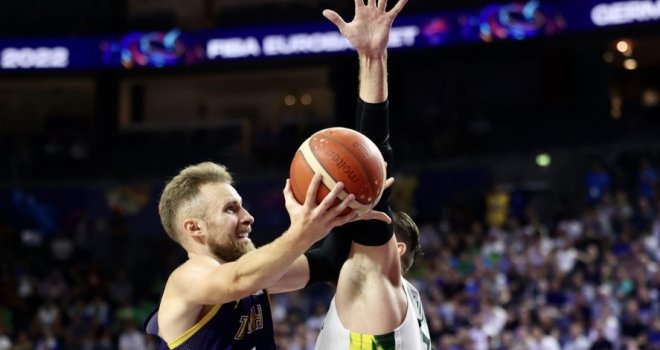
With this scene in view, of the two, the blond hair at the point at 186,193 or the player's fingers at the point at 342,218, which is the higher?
the player's fingers at the point at 342,218

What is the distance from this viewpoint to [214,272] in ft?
11.4

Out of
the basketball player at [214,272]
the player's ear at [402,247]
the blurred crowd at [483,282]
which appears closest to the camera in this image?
the basketball player at [214,272]

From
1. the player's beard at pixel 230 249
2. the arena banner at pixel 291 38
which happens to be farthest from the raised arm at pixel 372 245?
the arena banner at pixel 291 38

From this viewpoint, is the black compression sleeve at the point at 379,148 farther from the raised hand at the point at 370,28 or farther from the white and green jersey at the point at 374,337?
the white and green jersey at the point at 374,337

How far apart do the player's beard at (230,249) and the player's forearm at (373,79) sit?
2.43 ft

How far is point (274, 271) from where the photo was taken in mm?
3293

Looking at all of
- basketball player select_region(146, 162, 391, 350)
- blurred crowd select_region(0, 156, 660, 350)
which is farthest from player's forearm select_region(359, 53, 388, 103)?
→ blurred crowd select_region(0, 156, 660, 350)

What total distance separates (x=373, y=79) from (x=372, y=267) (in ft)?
2.33

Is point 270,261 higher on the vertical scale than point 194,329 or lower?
higher

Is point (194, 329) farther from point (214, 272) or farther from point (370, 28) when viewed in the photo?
point (370, 28)

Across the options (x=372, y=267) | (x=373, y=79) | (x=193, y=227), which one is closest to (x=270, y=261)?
(x=372, y=267)

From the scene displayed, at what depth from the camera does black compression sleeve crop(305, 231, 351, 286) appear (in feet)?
Answer: 12.5

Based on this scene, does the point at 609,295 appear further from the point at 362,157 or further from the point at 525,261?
the point at 362,157

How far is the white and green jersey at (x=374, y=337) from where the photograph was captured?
367cm
